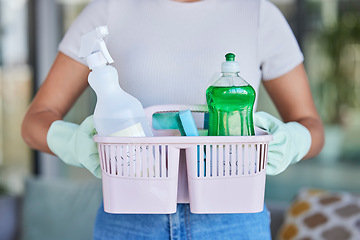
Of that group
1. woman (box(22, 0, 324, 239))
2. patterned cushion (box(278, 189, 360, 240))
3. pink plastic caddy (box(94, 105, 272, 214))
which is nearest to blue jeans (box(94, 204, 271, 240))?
woman (box(22, 0, 324, 239))

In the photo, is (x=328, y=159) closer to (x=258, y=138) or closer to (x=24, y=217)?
(x=24, y=217)

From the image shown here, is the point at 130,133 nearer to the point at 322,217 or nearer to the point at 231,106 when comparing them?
the point at 231,106

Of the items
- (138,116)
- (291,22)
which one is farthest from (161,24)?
(291,22)

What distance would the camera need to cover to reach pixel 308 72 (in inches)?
136

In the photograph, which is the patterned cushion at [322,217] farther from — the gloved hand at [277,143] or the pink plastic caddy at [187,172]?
the pink plastic caddy at [187,172]

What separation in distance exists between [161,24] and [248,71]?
0.20 metres

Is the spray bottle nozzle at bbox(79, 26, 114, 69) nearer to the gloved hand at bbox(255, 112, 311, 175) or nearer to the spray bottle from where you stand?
the spray bottle

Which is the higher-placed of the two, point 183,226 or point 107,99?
point 107,99

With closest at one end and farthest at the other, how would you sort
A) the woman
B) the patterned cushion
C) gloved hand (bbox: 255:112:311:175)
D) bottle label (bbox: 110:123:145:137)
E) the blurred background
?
bottle label (bbox: 110:123:145:137), gloved hand (bbox: 255:112:311:175), the woman, the patterned cushion, the blurred background

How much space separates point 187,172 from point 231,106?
4.9 inches

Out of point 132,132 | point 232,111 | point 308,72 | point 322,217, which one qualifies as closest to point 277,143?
point 232,111

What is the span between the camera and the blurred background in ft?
11.0

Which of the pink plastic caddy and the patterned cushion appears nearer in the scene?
the pink plastic caddy

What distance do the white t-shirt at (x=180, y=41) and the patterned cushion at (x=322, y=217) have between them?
1.18m
